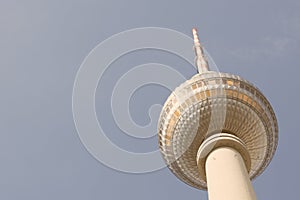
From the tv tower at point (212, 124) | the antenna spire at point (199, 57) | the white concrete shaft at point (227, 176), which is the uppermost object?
the antenna spire at point (199, 57)

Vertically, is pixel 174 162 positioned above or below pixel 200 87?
below

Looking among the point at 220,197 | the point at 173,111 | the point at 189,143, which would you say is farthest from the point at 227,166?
the point at 173,111

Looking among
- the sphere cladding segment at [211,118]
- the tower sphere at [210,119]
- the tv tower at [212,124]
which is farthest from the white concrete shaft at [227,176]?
the sphere cladding segment at [211,118]

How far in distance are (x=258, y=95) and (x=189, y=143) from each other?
18.9 ft

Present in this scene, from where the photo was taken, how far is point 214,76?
30984mm

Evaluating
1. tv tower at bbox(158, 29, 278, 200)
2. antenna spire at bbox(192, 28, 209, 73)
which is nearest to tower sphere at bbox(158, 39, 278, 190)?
tv tower at bbox(158, 29, 278, 200)

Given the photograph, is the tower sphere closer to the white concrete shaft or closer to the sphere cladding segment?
the sphere cladding segment

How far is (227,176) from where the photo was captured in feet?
82.0

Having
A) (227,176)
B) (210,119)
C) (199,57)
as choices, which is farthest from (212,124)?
(199,57)

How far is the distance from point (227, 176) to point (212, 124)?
17.9ft

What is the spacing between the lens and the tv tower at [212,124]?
2886 cm

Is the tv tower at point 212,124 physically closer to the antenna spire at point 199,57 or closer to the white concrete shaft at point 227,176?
the white concrete shaft at point 227,176

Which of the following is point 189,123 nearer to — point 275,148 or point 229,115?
point 229,115

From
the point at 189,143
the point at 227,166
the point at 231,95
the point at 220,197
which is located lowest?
the point at 220,197
